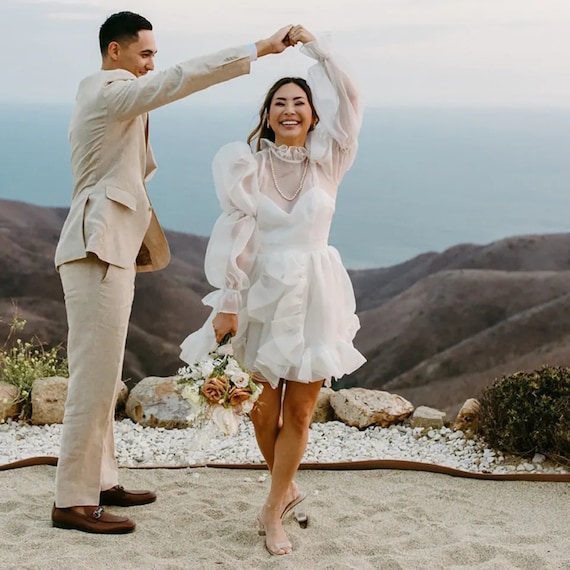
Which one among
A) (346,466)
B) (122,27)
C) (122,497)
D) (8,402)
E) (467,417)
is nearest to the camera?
(122,27)

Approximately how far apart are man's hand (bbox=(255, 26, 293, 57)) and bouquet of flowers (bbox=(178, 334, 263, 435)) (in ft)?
3.52

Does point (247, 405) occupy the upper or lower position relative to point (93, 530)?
upper

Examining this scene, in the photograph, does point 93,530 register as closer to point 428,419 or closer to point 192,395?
point 192,395

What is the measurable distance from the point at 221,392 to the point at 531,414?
6.66ft

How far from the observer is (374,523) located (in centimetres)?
392

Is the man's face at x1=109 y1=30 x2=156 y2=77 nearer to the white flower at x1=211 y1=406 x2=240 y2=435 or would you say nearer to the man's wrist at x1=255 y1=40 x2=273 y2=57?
the man's wrist at x1=255 y1=40 x2=273 y2=57

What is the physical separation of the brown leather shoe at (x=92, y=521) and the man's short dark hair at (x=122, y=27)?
5.86 feet

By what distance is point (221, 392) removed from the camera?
3.34 meters

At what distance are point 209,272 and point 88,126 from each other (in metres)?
0.70

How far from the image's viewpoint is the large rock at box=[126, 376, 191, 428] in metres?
5.48

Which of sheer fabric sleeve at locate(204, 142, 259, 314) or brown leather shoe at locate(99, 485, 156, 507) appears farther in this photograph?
brown leather shoe at locate(99, 485, 156, 507)

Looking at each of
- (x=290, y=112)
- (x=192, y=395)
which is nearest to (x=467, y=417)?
(x=192, y=395)

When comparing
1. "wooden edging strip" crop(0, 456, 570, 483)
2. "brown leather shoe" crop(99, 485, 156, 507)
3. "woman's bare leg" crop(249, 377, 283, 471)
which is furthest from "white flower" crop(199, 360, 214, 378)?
"wooden edging strip" crop(0, 456, 570, 483)

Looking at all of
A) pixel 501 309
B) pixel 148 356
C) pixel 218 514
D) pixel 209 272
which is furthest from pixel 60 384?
pixel 501 309
